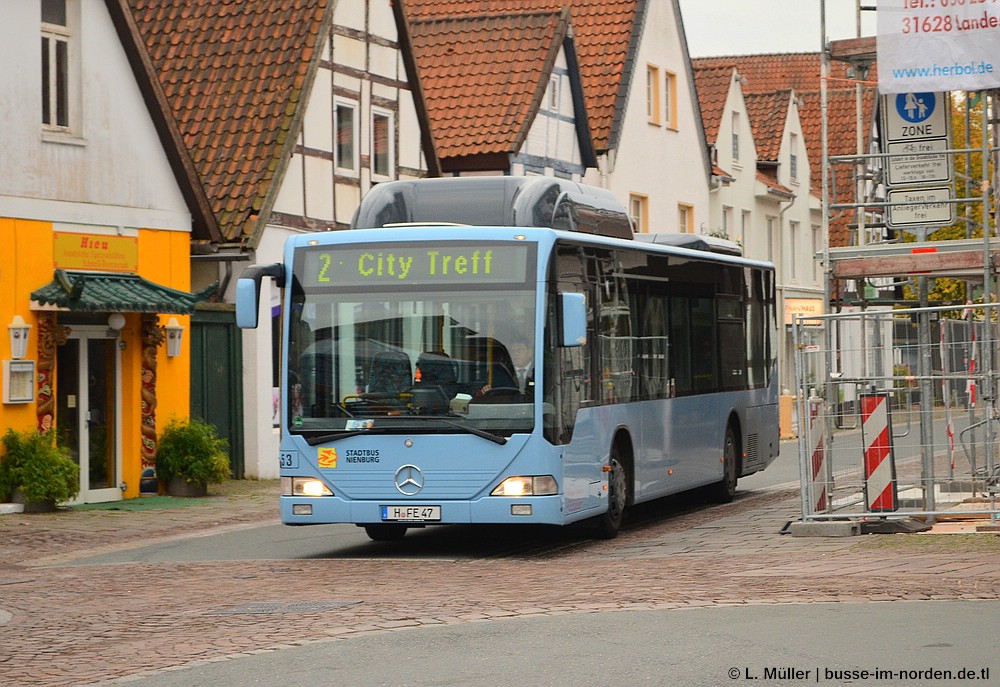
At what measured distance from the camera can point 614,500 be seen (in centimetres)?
1741

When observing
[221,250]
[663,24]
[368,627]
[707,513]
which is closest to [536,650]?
[368,627]

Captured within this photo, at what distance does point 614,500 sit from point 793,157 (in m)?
40.2

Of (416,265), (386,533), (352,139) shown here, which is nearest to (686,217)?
(352,139)

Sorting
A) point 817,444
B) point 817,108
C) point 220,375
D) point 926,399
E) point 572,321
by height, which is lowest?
point 817,444

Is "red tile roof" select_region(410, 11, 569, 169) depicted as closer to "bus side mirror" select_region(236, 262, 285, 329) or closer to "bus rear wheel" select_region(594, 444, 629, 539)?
"bus rear wheel" select_region(594, 444, 629, 539)

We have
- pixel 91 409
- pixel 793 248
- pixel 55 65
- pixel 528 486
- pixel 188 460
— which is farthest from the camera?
pixel 793 248

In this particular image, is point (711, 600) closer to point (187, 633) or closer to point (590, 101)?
point (187, 633)

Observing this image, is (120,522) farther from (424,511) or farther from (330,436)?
(424,511)

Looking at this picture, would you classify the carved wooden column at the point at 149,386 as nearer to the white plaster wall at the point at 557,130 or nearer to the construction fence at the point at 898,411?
the construction fence at the point at 898,411

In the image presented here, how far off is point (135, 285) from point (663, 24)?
975 inches

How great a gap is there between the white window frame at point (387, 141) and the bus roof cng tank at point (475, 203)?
545 inches

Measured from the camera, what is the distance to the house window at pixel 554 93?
38750mm

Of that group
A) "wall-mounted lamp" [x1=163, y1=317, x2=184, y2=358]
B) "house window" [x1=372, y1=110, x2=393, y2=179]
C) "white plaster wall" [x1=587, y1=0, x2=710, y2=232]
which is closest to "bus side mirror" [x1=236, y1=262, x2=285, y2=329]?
"wall-mounted lamp" [x1=163, y1=317, x2=184, y2=358]

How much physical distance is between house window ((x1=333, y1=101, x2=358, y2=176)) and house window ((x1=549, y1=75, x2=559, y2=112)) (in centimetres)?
863
